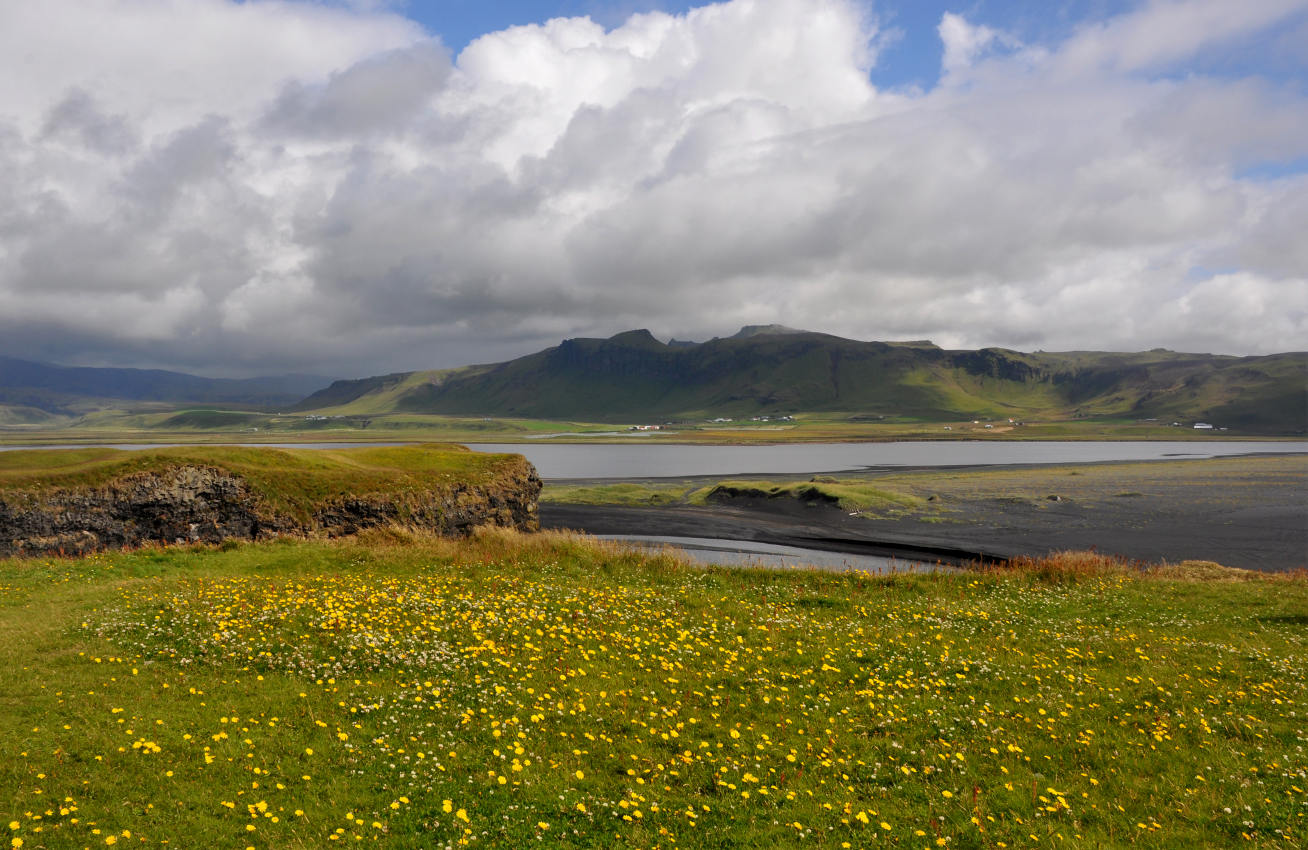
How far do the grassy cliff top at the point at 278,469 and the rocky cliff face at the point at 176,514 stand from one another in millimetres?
606

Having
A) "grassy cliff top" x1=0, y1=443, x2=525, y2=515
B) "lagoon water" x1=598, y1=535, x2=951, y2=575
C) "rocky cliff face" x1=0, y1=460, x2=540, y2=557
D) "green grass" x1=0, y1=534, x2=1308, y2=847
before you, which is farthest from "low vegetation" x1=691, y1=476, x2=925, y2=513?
"green grass" x1=0, y1=534, x2=1308, y2=847

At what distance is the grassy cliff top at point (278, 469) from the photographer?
35531 millimetres

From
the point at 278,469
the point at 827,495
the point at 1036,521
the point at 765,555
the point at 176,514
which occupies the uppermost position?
the point at 278,469

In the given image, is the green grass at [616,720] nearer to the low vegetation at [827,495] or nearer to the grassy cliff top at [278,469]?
the grassy cliff top at [278,469]

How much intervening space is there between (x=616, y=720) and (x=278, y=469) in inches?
1446

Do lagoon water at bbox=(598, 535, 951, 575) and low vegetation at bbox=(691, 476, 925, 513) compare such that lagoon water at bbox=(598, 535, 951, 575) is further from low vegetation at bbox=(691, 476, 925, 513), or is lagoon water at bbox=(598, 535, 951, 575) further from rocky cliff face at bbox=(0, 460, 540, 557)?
low vegetation at bbox=(691, 476, 925, 513)

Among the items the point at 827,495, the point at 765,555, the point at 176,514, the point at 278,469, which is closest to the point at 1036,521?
the point at 827,495

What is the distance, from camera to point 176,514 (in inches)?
1449

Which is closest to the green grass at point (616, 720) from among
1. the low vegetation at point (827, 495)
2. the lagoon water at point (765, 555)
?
the lagoon water at point (765, 555)

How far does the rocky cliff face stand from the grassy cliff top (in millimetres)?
606

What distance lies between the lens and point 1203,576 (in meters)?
34.0

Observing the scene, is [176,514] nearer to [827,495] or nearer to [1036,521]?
[827,495]

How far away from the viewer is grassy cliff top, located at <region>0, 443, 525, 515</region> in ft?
117

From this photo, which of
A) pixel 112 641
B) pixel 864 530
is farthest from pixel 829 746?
pixel 864 530
